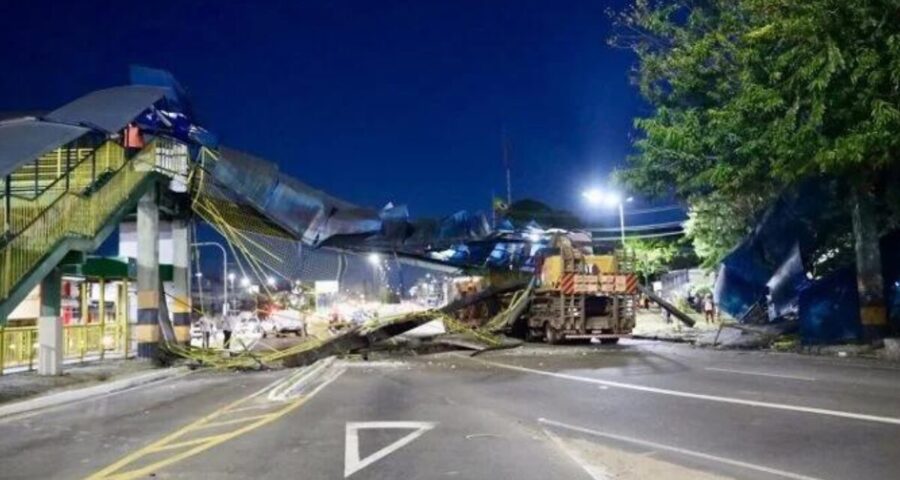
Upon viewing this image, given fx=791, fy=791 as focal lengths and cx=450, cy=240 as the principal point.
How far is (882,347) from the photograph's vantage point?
65.6ft

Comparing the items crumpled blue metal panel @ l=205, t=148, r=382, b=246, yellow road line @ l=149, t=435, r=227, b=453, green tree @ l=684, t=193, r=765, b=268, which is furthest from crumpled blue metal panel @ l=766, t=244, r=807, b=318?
yellow road line @ l=149, t=435, r=227, b=453

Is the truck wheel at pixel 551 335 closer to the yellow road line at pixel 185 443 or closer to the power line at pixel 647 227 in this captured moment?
the yellow road line at pixel 185 443

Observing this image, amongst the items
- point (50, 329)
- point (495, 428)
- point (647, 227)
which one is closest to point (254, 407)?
point (495, 428)

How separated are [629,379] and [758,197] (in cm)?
1498

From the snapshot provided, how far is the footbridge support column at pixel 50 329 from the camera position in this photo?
18828 mm

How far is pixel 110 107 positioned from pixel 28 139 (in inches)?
139

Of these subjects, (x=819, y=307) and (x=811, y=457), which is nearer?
(x=811, y=457)

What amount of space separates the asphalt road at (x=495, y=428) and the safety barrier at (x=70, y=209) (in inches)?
152

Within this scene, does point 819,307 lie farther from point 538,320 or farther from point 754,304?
point 538,320

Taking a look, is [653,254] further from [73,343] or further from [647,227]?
[73,343]

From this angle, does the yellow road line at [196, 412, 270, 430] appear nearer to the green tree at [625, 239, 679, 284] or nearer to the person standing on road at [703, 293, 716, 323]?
the person standing on road at [703, 293, 716, 323]

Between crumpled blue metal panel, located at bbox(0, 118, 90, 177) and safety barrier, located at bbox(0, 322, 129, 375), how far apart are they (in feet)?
16.1

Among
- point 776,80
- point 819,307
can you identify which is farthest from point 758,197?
point 776,80

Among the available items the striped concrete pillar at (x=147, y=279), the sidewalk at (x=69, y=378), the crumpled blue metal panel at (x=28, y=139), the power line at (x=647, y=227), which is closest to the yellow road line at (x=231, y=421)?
the sidewalk at (x=69, y=378)
